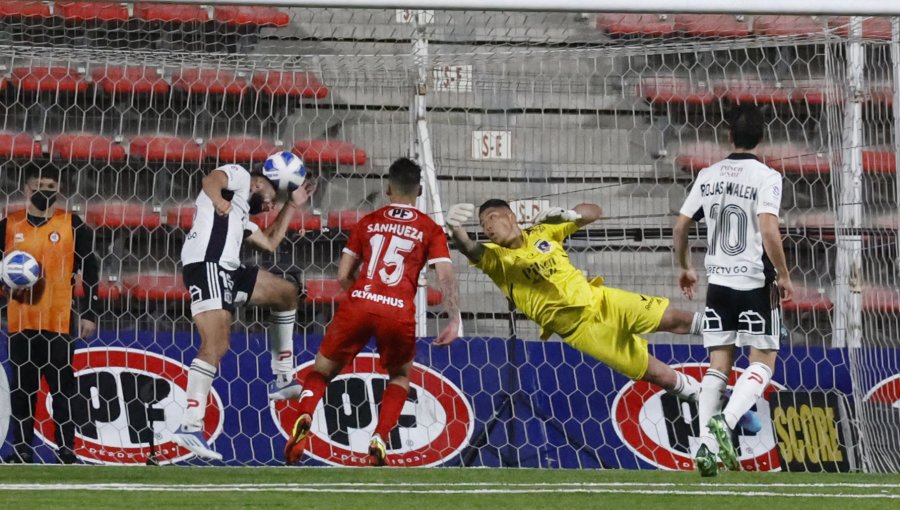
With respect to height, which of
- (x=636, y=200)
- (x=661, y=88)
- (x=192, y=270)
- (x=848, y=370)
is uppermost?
(x=661, y=88)

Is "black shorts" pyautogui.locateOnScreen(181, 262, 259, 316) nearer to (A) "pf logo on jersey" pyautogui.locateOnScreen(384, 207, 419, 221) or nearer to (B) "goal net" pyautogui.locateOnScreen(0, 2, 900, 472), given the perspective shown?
(B) "goal net" pyautogui.locateOnScreen(0, 2, 900, 472)

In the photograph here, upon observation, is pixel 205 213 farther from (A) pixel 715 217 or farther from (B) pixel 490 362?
(A) pixel 715 217

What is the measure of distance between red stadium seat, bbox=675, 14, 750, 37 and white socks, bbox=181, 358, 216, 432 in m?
3.80

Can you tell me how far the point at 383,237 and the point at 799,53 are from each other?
4145 mm

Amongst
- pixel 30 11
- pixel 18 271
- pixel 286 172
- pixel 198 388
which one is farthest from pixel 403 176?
pixel 30 11

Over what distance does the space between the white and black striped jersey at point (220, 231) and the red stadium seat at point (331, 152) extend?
1.65 meters

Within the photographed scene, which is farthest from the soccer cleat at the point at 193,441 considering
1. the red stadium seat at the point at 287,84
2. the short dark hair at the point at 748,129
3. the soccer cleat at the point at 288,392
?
the red stadium seat at the point at 287,84

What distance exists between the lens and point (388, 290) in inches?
221

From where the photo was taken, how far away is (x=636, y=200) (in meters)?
Result: 8.16

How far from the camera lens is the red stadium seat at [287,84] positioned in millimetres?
7961

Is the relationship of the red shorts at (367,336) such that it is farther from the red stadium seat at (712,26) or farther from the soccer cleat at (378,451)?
the red stadium seat at (712,26)

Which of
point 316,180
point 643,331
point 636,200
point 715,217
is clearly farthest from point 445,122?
point 715,217

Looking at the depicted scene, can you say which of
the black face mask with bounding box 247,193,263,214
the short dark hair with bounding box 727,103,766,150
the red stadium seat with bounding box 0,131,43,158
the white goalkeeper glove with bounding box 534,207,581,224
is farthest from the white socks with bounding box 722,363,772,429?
the red stadium seat with bounding box 0,131,43,158

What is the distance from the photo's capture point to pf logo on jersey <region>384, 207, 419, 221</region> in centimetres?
572
